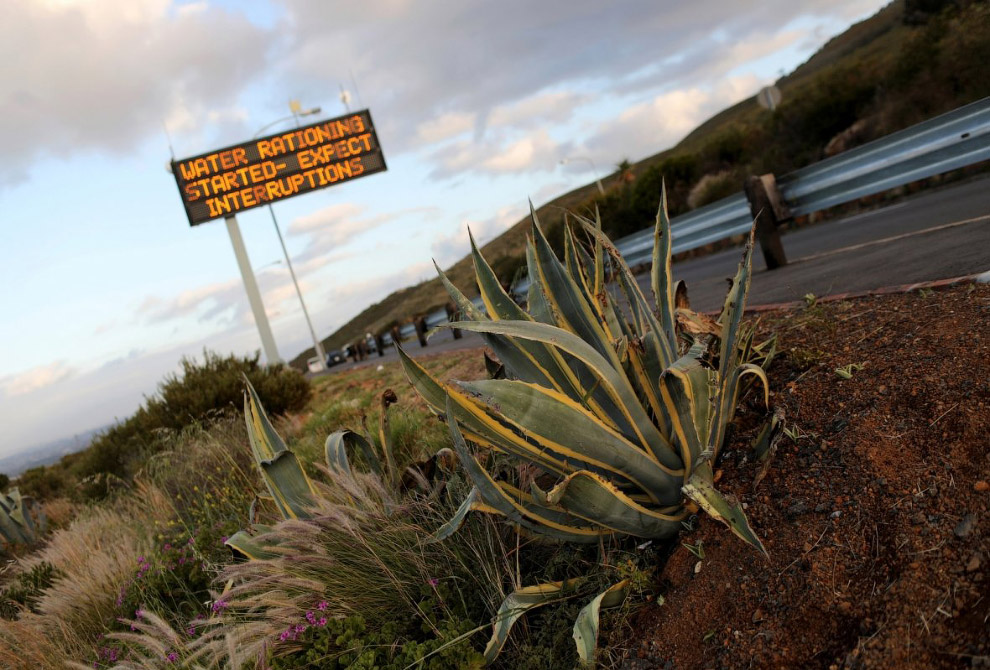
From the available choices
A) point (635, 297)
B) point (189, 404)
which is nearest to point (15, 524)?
point (189, 404)

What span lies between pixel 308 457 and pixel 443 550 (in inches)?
123

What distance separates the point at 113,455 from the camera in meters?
11.8

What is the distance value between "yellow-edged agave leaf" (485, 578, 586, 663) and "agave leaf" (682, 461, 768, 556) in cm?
61

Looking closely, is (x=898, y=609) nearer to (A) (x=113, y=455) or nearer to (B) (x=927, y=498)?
(B) (x=927, y=498)

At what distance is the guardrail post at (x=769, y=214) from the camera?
8031mm

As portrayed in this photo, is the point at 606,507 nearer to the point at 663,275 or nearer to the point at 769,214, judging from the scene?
the point at 663,275

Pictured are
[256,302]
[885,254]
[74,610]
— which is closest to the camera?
[74,610]

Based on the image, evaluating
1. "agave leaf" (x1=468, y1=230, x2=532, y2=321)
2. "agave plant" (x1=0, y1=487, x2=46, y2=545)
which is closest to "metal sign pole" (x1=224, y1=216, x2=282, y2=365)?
"agave plant" (x1=0, y1=487, x2=46, y2=545)

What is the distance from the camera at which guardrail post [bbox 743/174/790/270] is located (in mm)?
8031

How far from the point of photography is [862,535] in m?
2.22

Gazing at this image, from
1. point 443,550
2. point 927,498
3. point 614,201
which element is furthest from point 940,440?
point 614,201

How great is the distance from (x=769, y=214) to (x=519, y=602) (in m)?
6.66

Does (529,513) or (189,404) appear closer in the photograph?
(529,513)

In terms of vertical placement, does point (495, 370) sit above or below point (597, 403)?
above
